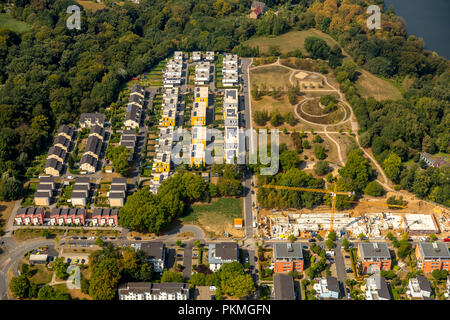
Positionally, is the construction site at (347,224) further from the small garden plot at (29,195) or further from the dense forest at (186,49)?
the small garden plot at (29,195)

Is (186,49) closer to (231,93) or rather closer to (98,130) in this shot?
(231,93)

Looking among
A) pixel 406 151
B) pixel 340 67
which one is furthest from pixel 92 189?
pixel 340 67

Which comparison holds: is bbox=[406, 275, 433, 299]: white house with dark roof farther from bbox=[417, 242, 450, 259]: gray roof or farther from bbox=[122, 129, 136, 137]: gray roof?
bbox=[122, 129, 136, 137]: gray roof

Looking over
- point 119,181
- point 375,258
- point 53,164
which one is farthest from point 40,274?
point 375,258

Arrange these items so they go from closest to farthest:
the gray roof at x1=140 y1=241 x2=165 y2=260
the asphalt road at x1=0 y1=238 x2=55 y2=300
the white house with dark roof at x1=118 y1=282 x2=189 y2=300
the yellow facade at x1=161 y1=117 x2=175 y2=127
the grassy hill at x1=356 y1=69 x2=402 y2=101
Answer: the white house with dark roof at x1=118 y1=282 x2=189 y2=300 < the asphalt road at x1=0 y1=238 x2=55 y2=300 < the gray roof at x1=140 y1=241 x2=165 y2=260 < the yellow facade at x1=161 y1=117 x2=175 y2=127 < the grassy hill at x1=356 y1=69 x2=402 y2=101

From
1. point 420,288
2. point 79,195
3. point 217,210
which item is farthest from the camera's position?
point 217,210

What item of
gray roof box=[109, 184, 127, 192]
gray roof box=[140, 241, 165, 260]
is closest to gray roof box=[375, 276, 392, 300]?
gray roof box=[140, 241, 165, 260]

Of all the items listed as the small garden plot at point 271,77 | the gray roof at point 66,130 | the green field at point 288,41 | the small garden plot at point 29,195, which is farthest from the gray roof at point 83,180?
the green field at point 288,41
